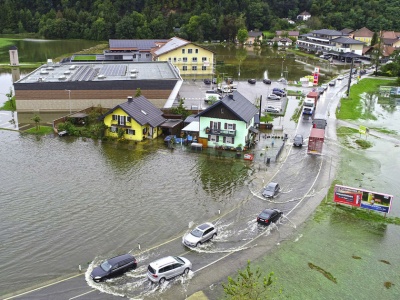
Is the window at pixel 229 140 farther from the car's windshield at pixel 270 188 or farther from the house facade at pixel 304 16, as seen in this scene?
the house facade at pixel 304 16

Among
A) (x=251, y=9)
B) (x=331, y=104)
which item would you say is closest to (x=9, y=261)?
(x=331, y=104)

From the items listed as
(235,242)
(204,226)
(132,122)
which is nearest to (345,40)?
(132,122)

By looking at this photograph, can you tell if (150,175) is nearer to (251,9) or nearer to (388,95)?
(388,95)

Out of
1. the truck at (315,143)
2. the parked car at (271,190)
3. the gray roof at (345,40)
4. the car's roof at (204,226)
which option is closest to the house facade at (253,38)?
the gray roof at (345,40)

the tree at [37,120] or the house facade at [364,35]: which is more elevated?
the house facade at [364,35]

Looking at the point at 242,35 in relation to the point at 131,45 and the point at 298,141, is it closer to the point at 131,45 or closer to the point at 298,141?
the point at 131,45

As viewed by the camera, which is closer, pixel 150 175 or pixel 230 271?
pixel 230 271
